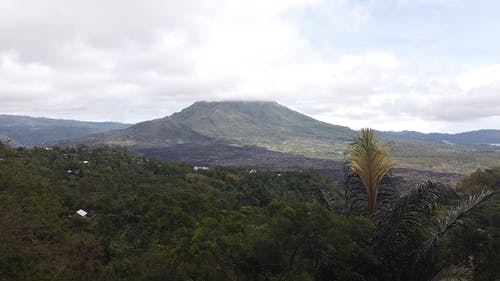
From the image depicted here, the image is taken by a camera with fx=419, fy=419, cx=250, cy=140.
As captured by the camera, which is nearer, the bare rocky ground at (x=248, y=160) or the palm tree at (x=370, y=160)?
the palm tree at (x=370, y=160)

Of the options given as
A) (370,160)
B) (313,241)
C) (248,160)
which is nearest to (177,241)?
(313,241)

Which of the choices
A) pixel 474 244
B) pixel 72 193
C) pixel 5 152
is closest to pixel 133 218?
pixel 72 193

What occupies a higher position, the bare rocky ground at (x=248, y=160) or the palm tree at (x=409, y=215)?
the palm tree at (x=409, y=215)

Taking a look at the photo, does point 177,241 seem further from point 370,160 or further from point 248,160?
point 248,160

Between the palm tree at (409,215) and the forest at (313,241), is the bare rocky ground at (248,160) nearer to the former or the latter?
the forest at (313,241)

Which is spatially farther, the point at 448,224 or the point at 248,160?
the point at 248,160

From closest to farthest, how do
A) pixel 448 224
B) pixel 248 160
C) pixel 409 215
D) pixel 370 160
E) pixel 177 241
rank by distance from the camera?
pixel 448 224
pixel 409 215
pixel 370 160
pixel 177 241
pixel 248 160

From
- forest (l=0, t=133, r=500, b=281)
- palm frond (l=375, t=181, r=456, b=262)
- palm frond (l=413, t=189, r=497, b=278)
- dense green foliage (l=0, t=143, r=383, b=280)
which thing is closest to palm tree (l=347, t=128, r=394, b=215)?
forest (l=0, t=133, r=500, b=281)

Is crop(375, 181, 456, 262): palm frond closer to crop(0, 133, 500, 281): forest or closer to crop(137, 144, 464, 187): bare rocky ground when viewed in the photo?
crop(0, 133, 500, 281): forest

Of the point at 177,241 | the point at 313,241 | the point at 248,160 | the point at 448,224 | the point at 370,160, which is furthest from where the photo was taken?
the point at 248,160

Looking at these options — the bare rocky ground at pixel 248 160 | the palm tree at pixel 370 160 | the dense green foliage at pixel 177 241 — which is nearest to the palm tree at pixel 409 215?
the palm tree at pixel 370 160
